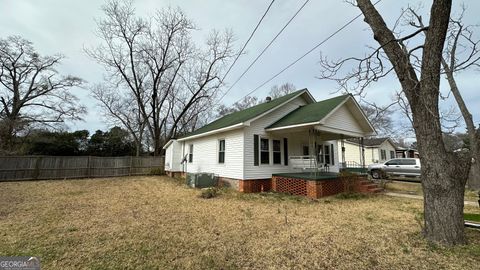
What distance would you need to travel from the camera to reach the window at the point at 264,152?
10.3 metres

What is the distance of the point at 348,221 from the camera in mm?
5324

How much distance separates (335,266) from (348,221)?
2.58 metres

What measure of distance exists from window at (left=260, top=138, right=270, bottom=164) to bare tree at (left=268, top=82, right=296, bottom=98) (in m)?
18.7

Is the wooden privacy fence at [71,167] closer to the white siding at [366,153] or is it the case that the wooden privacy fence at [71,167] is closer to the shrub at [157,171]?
the shrub at [157,171]

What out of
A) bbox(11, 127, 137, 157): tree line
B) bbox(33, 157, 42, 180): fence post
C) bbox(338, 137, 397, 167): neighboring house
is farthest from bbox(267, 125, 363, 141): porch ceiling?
bbox(11, 127, 137, 157): tree line

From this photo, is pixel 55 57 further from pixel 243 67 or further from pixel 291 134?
pixel 291 134

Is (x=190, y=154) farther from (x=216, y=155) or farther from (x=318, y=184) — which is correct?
(x=318, y=184)

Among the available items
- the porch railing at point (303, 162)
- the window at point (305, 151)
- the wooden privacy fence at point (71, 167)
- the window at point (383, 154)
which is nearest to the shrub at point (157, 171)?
the wooden privacy fence at point (71, 167)

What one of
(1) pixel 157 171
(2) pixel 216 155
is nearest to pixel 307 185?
(2) pixel 216 155

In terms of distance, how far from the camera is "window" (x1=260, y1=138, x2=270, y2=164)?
10.3m

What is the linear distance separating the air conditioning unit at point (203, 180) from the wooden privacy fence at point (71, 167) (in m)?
8.81

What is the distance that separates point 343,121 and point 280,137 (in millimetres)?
3161

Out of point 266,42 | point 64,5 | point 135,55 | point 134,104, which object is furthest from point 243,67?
point 134,104

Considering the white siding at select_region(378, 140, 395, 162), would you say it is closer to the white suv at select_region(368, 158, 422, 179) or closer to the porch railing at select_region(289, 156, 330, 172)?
the white suv at select_region(368, 158, 422, 179)
